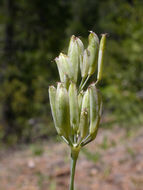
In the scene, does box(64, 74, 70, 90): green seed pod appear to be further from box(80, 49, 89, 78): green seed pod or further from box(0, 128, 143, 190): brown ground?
box(0, 128, 143, 190): brown ground

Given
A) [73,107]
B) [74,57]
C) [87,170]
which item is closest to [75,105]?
[73,107]

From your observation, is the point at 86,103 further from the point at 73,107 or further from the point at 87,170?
the point at 87,170

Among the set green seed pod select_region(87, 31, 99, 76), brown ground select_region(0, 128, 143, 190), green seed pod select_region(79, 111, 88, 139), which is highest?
green seed pod select_region(87, 31, 99, 76)

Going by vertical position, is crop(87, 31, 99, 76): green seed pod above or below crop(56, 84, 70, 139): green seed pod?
above

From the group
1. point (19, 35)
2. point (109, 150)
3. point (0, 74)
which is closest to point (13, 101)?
point (0, 74)

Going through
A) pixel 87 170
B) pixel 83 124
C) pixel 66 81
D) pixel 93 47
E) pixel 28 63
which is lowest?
pixel 87 170

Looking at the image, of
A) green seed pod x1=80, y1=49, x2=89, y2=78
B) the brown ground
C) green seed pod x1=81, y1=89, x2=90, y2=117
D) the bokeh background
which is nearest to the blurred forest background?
the bokeh background

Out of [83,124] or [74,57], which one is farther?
[74,57]
